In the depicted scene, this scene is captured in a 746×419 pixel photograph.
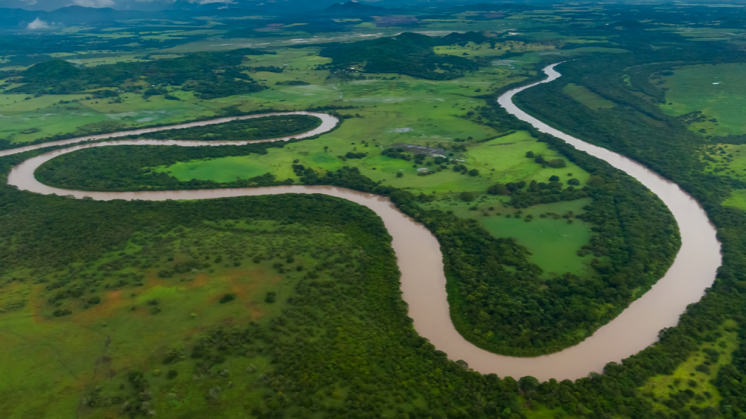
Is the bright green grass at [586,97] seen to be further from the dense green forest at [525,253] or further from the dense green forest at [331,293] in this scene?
the dense green forest at [525,253]

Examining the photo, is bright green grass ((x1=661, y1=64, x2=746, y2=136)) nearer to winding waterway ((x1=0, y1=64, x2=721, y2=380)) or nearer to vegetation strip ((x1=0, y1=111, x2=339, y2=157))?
winding waterway ((x1=0, y1=64, x2=721, y2=380))

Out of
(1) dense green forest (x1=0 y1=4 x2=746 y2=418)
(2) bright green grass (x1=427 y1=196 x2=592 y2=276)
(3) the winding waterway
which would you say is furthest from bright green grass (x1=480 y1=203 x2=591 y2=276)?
(3) the winding waterway

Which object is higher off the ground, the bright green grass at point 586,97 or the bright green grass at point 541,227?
the bright green grass at point 586,97

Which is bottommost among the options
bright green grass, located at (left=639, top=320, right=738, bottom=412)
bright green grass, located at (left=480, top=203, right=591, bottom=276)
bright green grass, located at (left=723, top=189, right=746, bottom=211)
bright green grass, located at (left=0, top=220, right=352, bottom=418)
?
bright green grass, located at (left=723, top=189, right=746, bottom=211)

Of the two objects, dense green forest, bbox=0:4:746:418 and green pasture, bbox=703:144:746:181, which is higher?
dense green forest, bbox=0:4:746:418

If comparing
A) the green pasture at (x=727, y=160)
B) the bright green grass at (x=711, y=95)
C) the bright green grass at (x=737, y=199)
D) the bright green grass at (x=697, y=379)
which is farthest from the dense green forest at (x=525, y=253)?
the bright green grass at (x=711, y=95)

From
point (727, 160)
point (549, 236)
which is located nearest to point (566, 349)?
point (549, 236)
